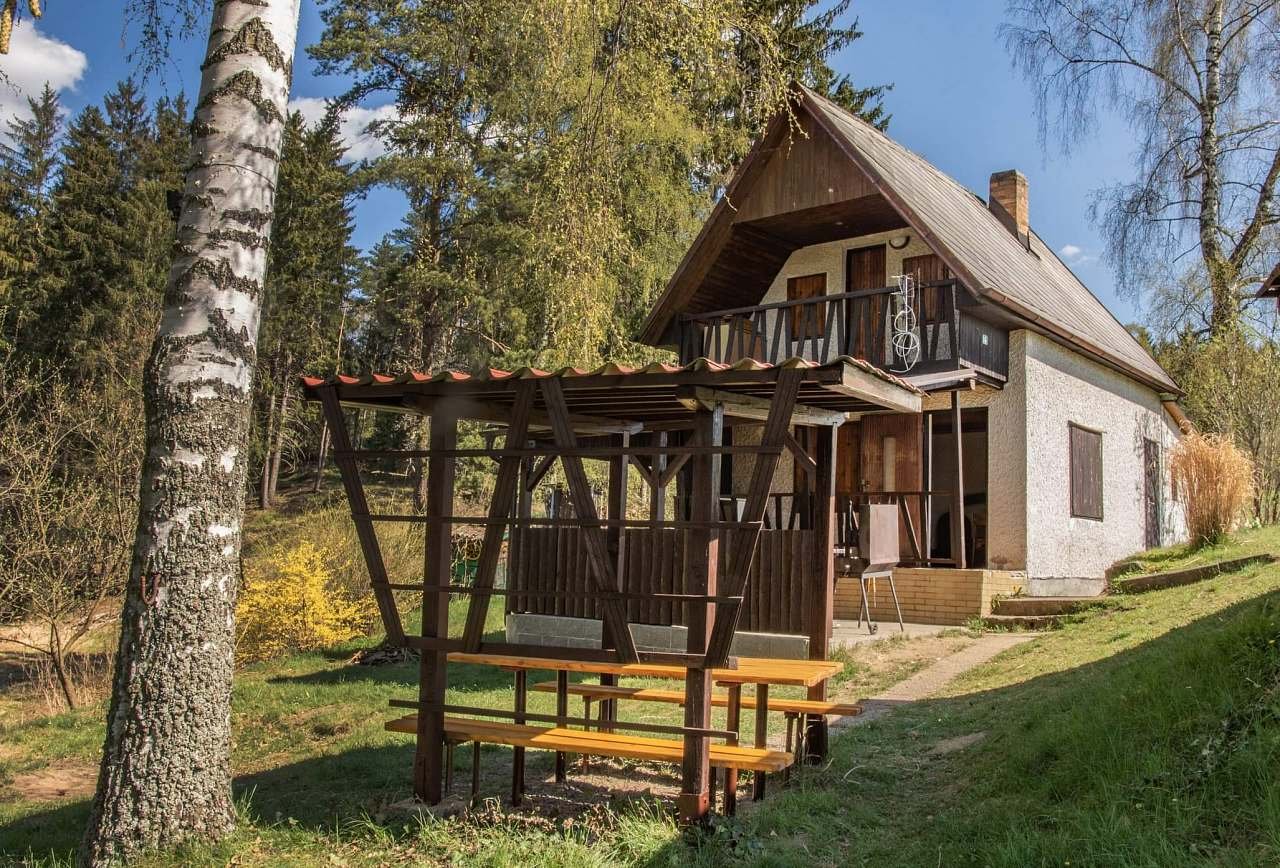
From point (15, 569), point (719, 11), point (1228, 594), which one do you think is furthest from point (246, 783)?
point (1228, 594)

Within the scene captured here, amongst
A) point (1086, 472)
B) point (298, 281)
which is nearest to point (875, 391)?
point (1086, 472)

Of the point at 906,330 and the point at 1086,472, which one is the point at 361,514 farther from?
the point at 1086,472

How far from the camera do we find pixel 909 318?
1352 centimetres

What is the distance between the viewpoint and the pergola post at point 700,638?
5.12m

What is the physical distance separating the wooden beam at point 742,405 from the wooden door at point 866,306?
294 inches

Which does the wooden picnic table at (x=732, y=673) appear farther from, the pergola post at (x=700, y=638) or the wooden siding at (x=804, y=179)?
the wooden siding at (x=804, y=179)

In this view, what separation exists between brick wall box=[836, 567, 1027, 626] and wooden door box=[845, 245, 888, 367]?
2.91m

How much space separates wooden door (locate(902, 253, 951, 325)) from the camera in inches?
524

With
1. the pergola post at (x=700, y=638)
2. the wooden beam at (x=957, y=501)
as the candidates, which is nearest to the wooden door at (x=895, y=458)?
the wooden beam at (x=957, y=501)

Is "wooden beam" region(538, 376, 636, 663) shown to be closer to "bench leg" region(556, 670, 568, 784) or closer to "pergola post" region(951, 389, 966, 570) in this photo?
"bench leg" region(556, 670, 568, 784)

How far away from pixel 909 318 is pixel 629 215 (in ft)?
18.1

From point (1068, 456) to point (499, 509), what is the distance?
1181cm

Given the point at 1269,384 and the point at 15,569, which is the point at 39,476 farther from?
the point at 1269,384

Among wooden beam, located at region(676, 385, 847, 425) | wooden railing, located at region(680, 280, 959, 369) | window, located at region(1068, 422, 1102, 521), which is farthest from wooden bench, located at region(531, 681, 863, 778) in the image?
window, located at region(1068, 422, 1102, 521)
